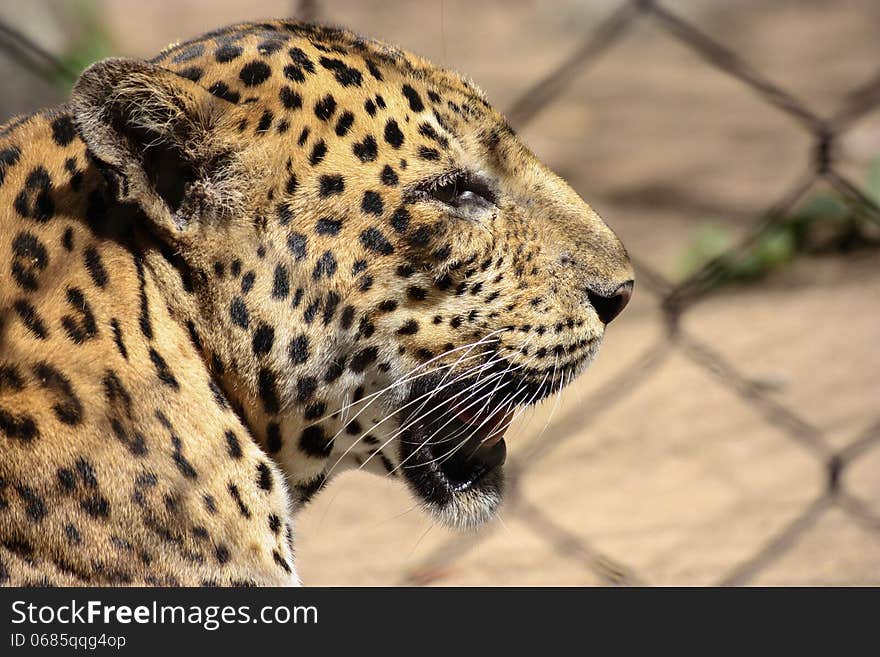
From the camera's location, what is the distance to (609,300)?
195 cm

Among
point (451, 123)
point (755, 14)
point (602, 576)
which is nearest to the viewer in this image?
point (451, 123)

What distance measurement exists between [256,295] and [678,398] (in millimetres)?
2271

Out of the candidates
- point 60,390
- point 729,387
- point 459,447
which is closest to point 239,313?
point 60,390

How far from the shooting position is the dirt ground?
300 cm

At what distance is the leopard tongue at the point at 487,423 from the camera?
1.98 m

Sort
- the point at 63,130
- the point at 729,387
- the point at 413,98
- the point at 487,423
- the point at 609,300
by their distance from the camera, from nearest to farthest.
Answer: the point at 63,130
the point at 413,98
the point at 609,300
the point at 487,423
the point at 729,387

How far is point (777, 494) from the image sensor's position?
324 cm

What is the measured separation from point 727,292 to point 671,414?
85 centimetres

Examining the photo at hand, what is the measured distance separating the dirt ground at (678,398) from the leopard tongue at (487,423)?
1.51ft

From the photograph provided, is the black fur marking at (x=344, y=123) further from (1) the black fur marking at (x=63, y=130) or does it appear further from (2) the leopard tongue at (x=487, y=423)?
(2) the leopard tongue at (x=487, y=423)

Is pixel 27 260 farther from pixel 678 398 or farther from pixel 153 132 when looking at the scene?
pixel 678 398
